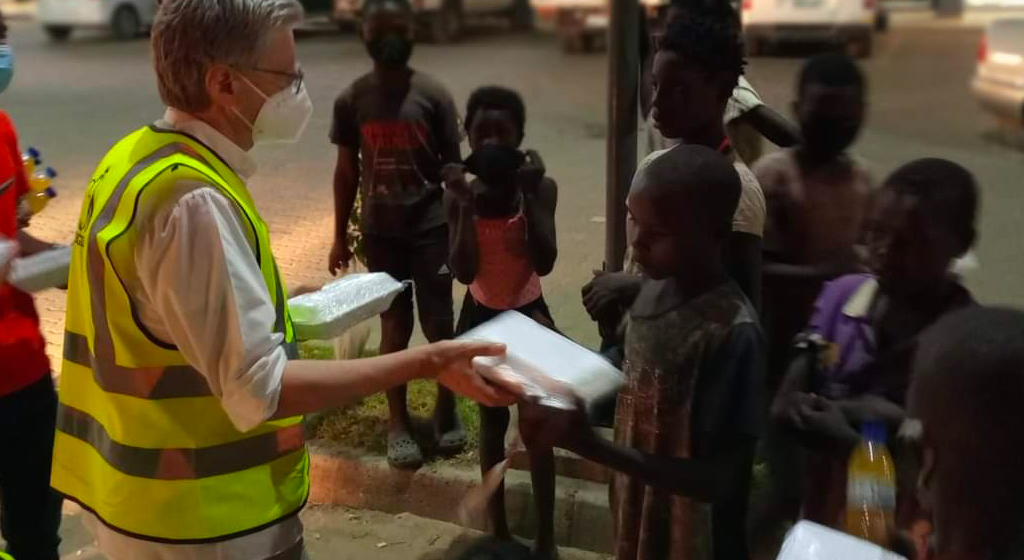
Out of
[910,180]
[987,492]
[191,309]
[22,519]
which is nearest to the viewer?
[987,492]

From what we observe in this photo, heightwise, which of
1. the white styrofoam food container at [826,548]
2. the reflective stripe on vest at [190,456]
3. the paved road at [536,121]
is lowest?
the paved road at [536,121]

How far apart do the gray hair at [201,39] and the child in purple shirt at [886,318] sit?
1.42 m

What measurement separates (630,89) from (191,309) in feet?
7.70

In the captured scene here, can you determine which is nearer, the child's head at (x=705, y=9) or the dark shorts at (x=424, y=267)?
the child's head at (x=705, y=9)

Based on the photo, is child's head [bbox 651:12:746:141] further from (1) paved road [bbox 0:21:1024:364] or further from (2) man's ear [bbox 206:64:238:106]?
(2) man's ear [bbox 206:64:238:106]

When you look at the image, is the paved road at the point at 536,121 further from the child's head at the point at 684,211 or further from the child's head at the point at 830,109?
the child's head at the point at 684,211

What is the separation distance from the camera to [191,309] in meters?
1.90

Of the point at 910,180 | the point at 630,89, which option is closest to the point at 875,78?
the point at 630,89

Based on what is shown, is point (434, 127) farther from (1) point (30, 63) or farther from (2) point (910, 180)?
(1) point (30, 63)

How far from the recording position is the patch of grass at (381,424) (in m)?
4.39

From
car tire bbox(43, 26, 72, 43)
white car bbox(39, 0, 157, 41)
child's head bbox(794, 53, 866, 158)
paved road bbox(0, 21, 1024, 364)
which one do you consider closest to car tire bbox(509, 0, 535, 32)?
paved road bbox(0, 21, 1024, 364)

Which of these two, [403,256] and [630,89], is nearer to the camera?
[630,89]

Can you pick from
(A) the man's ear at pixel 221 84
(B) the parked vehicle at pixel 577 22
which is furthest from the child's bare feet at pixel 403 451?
(B) the parked vehicle at pixel 577 22

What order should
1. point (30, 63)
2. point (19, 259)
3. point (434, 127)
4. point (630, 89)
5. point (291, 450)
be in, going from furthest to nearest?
point (30, 63)
point (434, 127)
point (630, 89)
point (19, 259)
point (291, 450)
